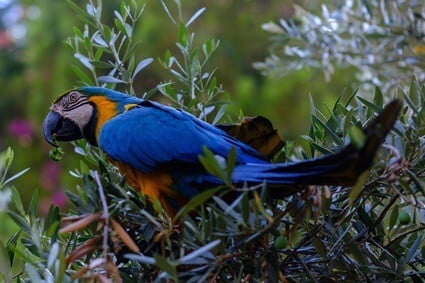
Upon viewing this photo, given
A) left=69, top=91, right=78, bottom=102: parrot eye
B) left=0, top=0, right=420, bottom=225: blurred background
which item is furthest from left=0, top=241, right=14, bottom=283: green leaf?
left=0, top=0, right=420, bottom=225: blurred background

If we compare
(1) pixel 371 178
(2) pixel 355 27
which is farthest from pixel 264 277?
(2) pixel 355 27

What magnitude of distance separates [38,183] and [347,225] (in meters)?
2.93

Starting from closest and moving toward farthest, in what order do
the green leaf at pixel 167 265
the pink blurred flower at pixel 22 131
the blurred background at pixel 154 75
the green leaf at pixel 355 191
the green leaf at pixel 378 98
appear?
the green leaf at pixel 167 265 < the green leaf at pixel 355 191 < the green leaf at pixel 378 98 < the blurred background at pixel 154 75 < the pink blurred flower at pixel 22 131

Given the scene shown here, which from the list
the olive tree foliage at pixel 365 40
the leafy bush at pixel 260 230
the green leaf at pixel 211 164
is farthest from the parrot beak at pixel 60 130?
the olive tree foliage at pixel 365 40

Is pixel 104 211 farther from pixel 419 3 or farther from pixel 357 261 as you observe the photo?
pixel 419 3

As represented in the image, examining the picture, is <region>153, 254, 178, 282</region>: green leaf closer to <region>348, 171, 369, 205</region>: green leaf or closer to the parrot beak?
<region>348, 171, 369, 205</region>: green leaf

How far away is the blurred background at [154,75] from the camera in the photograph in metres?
3.17

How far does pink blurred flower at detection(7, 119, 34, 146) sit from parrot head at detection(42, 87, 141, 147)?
260 cm

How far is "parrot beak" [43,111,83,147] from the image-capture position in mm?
931

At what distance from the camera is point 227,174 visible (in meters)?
0.58

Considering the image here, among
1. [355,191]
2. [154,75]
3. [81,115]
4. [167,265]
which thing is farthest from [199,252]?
[154,75]

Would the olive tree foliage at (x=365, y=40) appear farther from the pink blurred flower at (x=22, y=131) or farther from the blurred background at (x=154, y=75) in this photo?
the pink blurred flower at (x=22, y=131)

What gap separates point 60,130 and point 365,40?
0.76 metres

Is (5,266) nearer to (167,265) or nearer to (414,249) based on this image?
(167,265)
